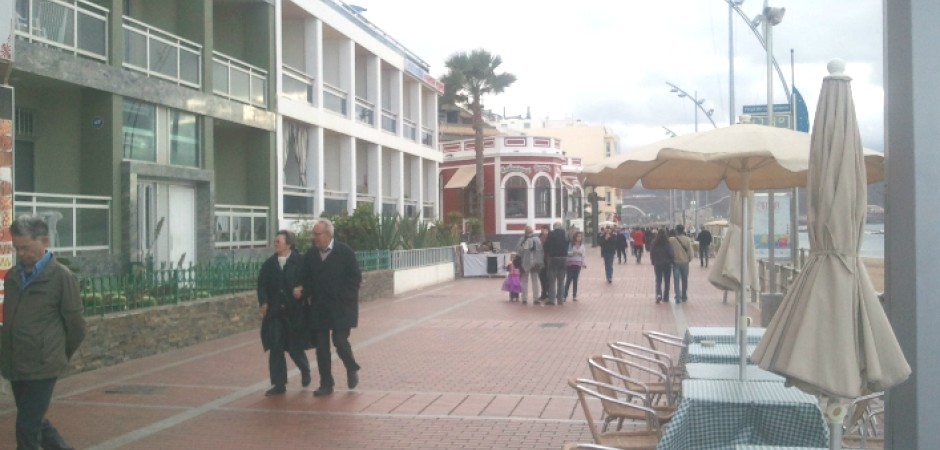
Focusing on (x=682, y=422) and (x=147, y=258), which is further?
(x=147, y=258)

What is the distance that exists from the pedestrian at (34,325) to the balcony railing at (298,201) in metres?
20.4

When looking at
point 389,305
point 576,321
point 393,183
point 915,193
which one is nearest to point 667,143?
point 915,193

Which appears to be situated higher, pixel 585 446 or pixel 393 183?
pixel 393 183

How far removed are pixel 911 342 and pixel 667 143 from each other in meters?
3.62

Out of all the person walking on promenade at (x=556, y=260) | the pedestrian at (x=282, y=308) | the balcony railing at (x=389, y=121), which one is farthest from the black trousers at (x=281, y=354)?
the balcony railing at (x=389, y=121)

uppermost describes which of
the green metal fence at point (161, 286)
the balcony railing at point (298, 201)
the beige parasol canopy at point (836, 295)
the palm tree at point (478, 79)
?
the palm tree at point (478, 79)

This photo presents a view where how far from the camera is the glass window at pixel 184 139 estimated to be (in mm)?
19969

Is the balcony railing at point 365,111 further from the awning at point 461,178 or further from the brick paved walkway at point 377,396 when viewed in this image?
the awning at point 461,178

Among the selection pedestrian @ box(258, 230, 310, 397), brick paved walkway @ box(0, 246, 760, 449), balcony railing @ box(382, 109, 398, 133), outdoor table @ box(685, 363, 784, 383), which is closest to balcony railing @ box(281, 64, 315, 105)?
balcony railing @ box(382, 109, 398, 133)

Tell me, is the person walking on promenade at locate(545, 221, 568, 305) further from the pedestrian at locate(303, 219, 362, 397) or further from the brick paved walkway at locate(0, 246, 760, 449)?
the pedestrian at locate(303, 219, 362, 397)

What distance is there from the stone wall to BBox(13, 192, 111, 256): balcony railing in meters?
3.10

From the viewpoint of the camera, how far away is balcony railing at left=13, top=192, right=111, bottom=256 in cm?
1606

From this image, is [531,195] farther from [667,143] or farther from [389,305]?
[667,143]

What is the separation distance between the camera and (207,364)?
12609mm
